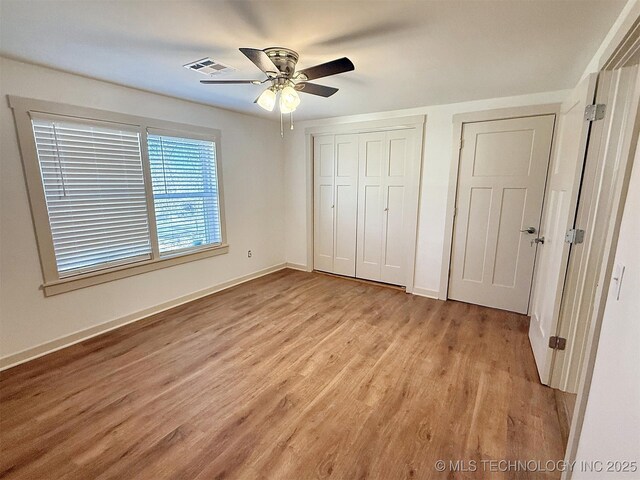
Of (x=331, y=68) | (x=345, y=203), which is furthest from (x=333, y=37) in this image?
(x=345, y=203)

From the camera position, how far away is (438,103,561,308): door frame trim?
9.42 ft

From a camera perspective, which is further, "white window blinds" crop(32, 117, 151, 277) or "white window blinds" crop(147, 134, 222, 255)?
"white window blinds" crop(147, 134, 222, 255)

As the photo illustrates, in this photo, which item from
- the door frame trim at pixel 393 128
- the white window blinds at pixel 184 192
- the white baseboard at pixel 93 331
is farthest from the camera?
the door frame trim at pixel 393 128

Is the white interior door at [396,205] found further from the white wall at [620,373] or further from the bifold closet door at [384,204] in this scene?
the white wall at [620,373]

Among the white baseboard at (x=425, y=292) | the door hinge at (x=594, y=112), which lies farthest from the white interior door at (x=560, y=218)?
the white baseboard at (x=425, y=292)

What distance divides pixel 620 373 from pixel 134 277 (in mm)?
3590

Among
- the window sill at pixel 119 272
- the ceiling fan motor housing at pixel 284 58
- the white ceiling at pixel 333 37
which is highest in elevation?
the white ceiling at pixel 333 37

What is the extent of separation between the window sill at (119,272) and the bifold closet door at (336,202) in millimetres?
1607

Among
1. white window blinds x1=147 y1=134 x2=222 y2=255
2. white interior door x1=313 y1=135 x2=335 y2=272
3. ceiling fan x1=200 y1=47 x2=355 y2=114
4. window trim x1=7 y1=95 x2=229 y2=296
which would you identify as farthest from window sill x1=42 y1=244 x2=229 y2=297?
ceiling fan x1=200 y1=47 x2=355 y2=114

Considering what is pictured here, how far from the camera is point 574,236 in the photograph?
1852 mm

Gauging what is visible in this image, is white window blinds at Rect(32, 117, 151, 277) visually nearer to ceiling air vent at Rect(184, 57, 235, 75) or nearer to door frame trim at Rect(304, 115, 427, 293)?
ceiling air vent at Rect(184, 57, 235, 75)

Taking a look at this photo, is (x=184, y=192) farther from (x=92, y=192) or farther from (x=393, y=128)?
(x=393, y=128)

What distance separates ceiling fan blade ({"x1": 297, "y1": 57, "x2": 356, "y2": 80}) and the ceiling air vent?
80 cm

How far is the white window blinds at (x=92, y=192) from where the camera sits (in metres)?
2.42
